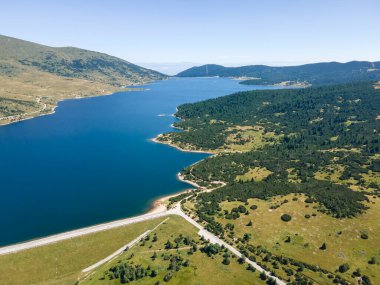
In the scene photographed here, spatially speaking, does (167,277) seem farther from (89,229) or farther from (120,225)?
(89,229)

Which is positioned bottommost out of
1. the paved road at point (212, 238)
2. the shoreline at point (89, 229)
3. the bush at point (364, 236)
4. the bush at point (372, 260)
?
the bush at point (372, 260)

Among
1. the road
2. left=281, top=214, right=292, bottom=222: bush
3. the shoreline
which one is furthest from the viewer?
left=281, top=214, right=292, bottom=222: bush

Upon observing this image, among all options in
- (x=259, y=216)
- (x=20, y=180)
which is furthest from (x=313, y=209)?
(x=20, y=180)

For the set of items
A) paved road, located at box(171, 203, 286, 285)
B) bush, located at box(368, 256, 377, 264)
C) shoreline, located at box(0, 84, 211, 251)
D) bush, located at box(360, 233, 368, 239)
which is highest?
shoreline, located at box(0, 84, 211, 251)

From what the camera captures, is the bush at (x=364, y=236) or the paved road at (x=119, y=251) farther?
the bush at (x=364, y=236)

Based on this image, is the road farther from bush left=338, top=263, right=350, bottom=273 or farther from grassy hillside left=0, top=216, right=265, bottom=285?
bush left=338, top=263, right=350, bottom=273

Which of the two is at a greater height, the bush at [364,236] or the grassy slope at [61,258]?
the grassy slope at [61,258]

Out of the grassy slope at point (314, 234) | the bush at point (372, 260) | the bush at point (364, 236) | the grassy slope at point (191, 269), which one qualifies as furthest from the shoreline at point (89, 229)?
the bush at point (372, 260)

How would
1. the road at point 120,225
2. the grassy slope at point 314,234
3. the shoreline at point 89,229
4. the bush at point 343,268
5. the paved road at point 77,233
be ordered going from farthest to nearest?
1. the shoreline at point 89,229
2. the paved road at point 77,233
3. the grassy slope at point 314,234
4. the road at point 120,225
5. the bush at point 343,268

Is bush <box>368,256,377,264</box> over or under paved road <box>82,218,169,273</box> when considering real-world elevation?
under

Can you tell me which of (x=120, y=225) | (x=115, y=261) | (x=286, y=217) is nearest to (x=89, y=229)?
(x=120, y=225)

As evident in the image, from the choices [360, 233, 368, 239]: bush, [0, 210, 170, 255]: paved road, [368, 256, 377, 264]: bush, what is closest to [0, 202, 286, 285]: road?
[0, 210, 170, 255]: paved road

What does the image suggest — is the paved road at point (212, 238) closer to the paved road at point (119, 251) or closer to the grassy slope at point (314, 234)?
the grassy slope at point (314, 234)

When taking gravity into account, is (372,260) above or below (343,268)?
below
